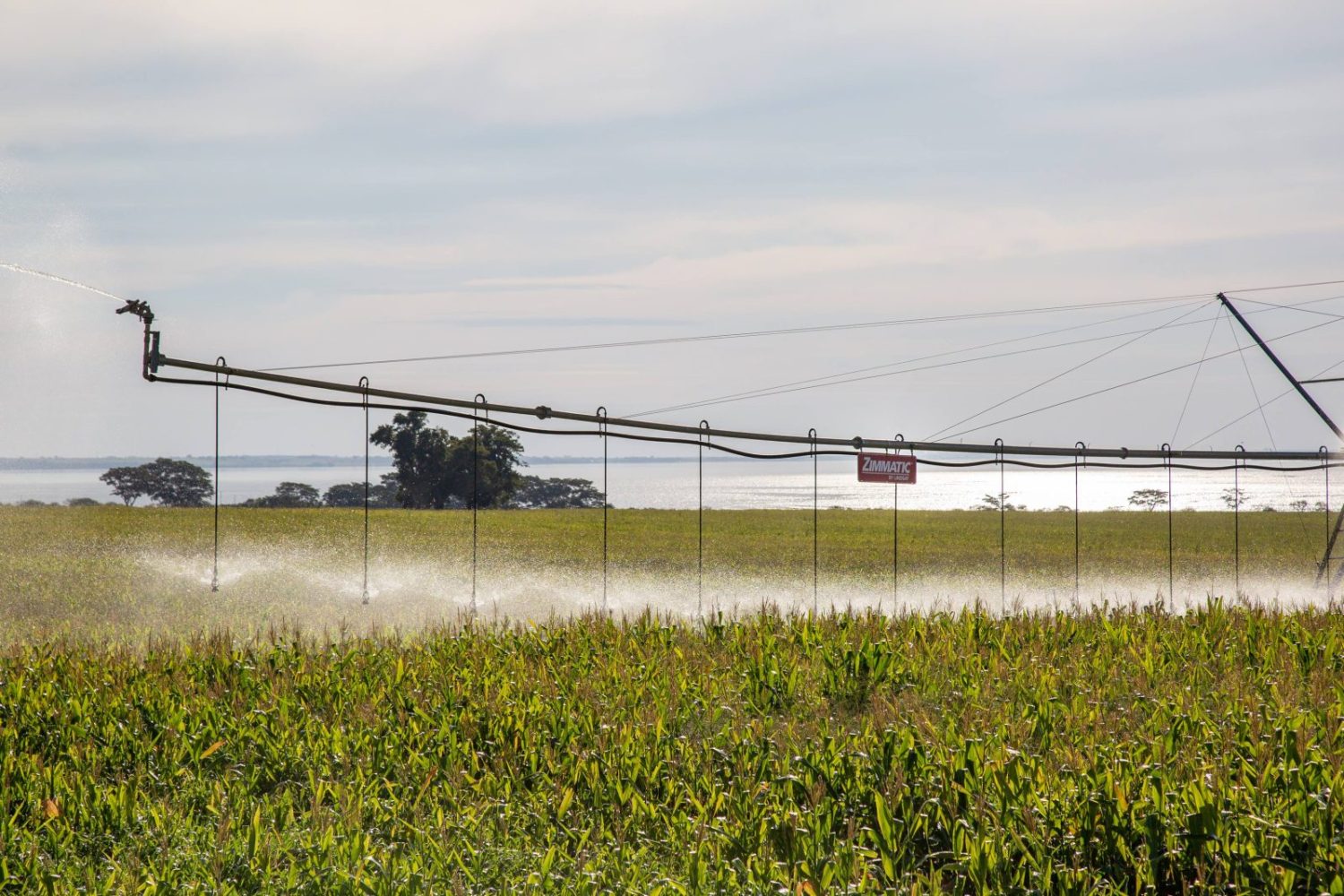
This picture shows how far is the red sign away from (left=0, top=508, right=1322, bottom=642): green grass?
1.70 meters

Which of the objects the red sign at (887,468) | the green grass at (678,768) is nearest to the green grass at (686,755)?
the green grass at (678,768)

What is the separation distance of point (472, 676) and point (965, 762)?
176 inches

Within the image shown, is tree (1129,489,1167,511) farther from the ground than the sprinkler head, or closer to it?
closer to it

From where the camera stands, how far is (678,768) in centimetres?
757

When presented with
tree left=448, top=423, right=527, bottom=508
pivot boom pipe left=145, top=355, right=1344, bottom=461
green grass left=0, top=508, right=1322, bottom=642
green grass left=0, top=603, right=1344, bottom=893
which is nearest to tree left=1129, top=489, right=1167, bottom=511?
green grass left=0, top=508, right=1322, bottom=642

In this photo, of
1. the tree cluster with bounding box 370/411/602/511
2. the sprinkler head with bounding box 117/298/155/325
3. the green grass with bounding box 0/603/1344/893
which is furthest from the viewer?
the tree cluster with bounding box 370/411/602/511

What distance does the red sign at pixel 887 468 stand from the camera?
1527 cm

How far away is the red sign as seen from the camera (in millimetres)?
15273

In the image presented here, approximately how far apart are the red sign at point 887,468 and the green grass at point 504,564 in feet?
5.58

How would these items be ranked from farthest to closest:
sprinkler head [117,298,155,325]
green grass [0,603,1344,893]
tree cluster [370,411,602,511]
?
A: 1. tree cluster [370,411,602,511]
2. sprinkler head [117,298,155,325]
3. green grass [0,603,1344,893]

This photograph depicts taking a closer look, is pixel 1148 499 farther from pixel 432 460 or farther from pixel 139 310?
pixel 139 310

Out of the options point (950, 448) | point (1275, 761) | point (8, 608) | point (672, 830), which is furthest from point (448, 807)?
point (8, 608)

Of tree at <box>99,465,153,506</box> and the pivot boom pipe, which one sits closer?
the pivot boom pipe

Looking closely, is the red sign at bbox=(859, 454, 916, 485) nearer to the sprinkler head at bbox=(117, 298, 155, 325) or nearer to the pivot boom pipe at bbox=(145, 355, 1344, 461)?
the pivot boom pipe at bbox=(145, 355, 1344, 461)
